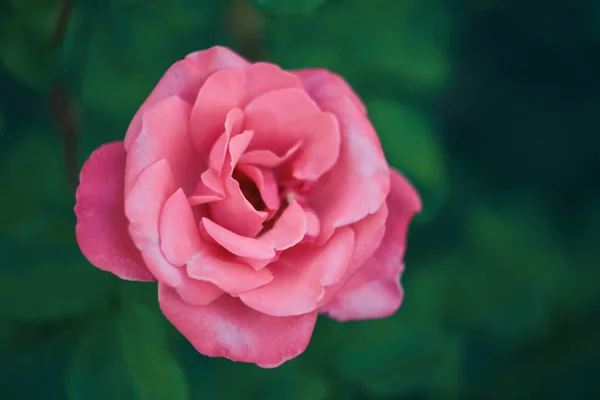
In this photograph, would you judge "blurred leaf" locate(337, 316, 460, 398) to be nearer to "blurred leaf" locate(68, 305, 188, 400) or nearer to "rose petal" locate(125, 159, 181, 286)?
"blurred leaf" locate(68, 305, 188, 400)

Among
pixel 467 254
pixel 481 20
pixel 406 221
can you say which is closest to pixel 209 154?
pixel 406 221

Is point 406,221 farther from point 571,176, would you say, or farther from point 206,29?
point 571,176

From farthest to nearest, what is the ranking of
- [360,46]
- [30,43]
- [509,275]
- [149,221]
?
[509,275] < [360,46] < [30,43] < [149,221]

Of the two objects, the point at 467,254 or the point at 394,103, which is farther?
the point at 467,254

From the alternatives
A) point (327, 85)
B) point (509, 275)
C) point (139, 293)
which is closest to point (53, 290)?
point (139, 293)

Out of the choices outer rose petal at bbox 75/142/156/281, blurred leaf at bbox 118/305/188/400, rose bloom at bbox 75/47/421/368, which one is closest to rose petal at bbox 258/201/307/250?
rose bloom at bbox 75/47/421/368

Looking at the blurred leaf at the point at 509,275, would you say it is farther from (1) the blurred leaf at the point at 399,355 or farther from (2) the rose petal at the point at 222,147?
(2) the rose petal at the point at 222,147

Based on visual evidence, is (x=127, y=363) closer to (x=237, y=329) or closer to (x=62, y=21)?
(x=237, y=329)

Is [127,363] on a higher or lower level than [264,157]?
lower
